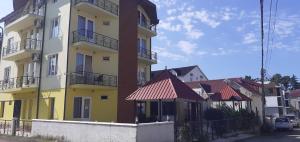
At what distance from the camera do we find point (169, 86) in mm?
19312

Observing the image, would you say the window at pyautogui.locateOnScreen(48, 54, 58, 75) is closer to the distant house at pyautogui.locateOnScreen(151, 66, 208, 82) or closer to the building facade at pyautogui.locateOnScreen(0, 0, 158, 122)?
the building facade at pyautogui.locateOnScreen(0, 0, 158, 122)

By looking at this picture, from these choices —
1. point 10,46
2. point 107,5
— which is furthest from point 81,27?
point 10,46

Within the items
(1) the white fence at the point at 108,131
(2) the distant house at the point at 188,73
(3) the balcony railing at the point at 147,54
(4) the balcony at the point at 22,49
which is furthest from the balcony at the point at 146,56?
(2) the distant house at the point at 188,73

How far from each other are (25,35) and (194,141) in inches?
800

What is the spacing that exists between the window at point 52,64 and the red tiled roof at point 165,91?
8171 millimetres

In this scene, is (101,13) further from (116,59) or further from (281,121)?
(281,121)

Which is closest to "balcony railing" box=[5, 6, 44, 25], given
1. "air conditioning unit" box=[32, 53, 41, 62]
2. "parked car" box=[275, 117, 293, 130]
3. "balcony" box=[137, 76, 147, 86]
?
"air conditioning unit" box=[32, 53, 41, 62]

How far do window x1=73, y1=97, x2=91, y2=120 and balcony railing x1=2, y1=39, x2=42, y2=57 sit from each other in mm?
6246

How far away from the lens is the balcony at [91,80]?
23.2 meters

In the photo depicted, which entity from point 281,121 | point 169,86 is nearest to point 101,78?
point 169,86

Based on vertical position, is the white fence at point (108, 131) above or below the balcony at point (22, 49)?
below

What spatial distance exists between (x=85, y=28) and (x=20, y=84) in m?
8.24

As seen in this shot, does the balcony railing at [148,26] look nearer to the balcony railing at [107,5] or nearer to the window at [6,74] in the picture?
the balcony railing at [107,5]

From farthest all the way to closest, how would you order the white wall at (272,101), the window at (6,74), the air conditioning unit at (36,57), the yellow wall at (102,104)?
the white wall at (272,101) < the window at (6,74) < the air conditioning unit at (36,57) < the yellow wall at (102,104)
